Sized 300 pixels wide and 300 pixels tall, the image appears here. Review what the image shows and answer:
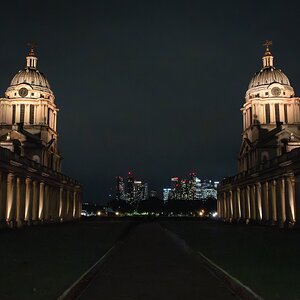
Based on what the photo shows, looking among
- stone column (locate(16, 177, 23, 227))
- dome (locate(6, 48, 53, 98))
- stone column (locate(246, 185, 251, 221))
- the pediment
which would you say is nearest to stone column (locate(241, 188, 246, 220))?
stone column (locate(246, 185, 251, 221))

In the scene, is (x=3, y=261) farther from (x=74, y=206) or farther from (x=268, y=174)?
(x=74, y=206)

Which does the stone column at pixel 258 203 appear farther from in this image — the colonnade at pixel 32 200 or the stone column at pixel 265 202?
the colonnade at pixel 32 200

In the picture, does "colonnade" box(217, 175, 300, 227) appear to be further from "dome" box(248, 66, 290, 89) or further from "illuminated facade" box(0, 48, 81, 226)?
"illuminated facade" box(0, 48, 81, 226)

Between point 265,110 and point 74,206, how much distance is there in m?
51.7

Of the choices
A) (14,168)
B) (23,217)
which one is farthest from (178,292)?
(23,217)

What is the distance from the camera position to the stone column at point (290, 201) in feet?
226

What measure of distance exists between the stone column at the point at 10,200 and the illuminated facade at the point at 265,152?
35.5 meters

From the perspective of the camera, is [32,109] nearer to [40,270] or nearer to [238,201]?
[238,201]

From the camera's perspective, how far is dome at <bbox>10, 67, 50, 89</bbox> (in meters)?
129

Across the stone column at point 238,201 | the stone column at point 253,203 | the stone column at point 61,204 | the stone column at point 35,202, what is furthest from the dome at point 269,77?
the stone column at point 35,202

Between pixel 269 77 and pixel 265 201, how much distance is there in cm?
4533

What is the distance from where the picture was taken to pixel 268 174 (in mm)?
82312

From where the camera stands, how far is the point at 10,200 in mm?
71188

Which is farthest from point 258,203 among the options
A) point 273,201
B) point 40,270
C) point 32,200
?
point 40,270
